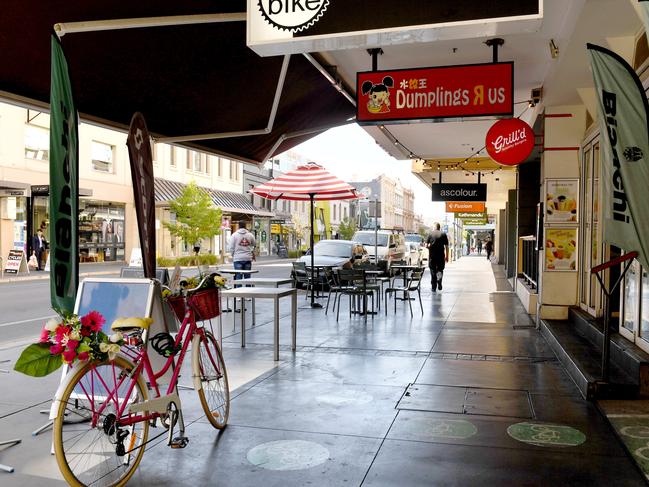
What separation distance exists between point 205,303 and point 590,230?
21.3ft

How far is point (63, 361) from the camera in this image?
3508mm

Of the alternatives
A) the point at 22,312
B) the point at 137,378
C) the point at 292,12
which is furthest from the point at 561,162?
the point at 22,312

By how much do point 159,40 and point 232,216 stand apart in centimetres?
3988

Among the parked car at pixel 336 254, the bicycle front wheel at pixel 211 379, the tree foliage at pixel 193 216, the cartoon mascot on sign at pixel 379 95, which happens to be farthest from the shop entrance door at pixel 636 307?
the tree foliage at pixel 193 216

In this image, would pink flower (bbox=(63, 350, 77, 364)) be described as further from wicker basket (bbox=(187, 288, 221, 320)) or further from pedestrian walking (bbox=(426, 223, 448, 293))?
pedestrian walking (bbox=(426, 223, 448, 293))

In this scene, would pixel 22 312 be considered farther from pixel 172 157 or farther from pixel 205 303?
pixel 172 157

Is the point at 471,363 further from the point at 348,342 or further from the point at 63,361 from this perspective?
the point at 63,361

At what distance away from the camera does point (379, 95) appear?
6.54 m

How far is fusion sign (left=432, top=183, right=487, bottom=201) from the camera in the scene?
1814cm

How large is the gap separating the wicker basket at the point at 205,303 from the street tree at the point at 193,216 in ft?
93.8

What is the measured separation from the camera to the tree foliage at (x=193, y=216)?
3297 cm

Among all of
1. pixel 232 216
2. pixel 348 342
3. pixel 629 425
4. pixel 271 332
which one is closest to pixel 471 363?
pixel 348 342

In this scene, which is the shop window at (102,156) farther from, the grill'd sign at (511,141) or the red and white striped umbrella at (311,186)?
the grill'd sign at (511,141)

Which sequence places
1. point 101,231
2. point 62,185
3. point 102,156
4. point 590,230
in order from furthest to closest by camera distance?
point 101,231 → point 102,156 → point 590,230 → point 62,185
